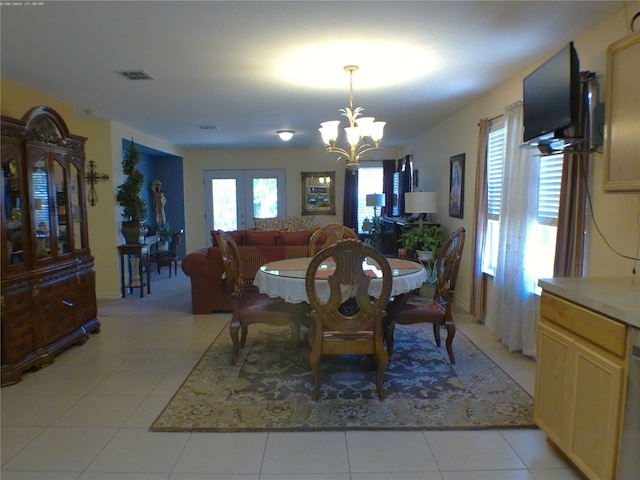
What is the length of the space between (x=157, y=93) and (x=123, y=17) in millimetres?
1802

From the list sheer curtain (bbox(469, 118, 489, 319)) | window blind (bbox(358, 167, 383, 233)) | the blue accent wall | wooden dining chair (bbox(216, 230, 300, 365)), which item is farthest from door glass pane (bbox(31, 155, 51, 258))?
window blind (bbox(358, 167, 383, 233))

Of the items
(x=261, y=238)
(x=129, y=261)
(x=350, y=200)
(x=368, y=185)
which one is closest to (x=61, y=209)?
(x=261, y=238)

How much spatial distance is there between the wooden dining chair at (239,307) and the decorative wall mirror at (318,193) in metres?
5.29

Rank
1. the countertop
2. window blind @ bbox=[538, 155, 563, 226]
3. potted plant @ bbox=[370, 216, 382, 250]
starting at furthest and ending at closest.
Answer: potted plant @ bbox=[370, 216, 382, 250] → window blind @ bbox=[538, 155, 563, 226] → the countertop

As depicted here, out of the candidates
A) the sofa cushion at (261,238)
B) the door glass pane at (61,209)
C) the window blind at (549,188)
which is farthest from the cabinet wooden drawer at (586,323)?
the door glass pane at (61,209)

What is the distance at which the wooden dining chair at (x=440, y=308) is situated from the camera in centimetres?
312

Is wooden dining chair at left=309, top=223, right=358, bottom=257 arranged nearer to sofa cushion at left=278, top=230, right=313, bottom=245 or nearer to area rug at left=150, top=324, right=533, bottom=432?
sofa cushion at left=278, top=230, right=313, bottom=245

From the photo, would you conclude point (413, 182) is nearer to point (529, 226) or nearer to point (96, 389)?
point (529, 226)

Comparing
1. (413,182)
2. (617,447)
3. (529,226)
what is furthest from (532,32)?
(413,182)

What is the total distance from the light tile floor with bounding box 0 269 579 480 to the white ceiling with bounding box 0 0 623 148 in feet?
7.94

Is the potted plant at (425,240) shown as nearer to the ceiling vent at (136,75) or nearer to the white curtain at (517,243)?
the white curtain at (517,243)

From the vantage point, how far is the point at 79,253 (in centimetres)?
388

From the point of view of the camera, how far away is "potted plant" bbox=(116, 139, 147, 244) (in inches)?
218

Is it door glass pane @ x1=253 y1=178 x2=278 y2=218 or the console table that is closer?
the console table
